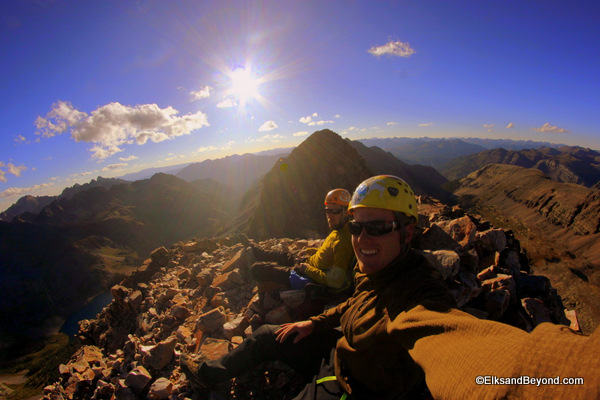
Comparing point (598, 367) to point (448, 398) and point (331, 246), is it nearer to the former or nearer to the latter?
point (448, 398)

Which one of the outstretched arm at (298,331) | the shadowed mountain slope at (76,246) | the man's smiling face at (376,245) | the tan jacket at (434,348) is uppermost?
the man's smiling face at (376,245)

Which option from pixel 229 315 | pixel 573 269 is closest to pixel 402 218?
pixel 229 315

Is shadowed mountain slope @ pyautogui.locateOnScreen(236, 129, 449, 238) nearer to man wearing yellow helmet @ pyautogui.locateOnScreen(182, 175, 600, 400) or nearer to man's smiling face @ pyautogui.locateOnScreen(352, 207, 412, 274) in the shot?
man wearing yellow helmet @ pyautogui.locateOnScreen(182, 175, 600, 400)

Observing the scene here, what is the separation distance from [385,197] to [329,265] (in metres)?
3.78

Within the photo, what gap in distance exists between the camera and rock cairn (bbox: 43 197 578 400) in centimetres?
509

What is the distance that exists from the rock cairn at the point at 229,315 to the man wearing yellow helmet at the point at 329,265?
479mm

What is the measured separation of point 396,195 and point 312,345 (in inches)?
115

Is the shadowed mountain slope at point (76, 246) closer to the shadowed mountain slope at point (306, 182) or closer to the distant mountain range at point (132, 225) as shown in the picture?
the distant mountain range at point (132, 225)

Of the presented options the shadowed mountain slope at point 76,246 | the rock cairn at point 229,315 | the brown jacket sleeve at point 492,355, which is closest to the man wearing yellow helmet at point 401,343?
the brown jacket sleeve at point 492,355

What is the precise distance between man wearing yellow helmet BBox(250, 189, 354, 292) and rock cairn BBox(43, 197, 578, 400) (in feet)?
1.57

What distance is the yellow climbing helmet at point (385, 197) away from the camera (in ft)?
9.75

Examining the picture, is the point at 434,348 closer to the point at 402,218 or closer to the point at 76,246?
the point at 402,218

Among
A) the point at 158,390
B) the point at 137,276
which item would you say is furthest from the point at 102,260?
the point at 158,390

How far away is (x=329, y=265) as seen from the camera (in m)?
6.32
